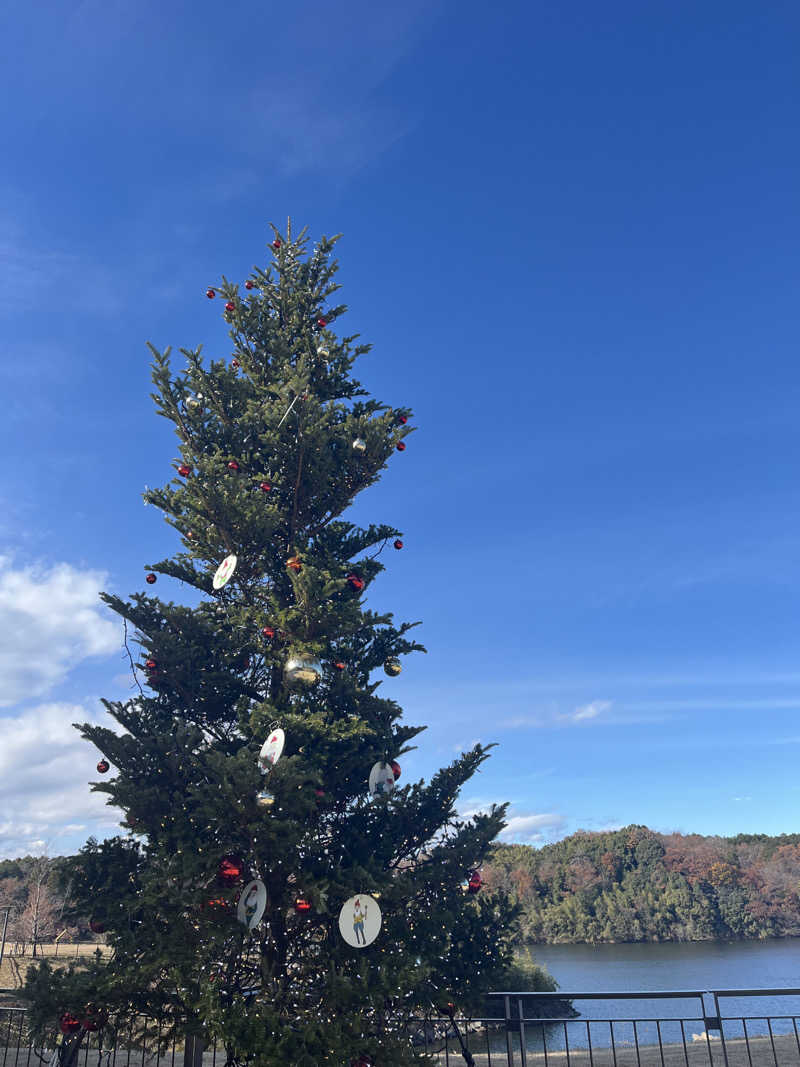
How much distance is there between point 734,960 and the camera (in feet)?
151

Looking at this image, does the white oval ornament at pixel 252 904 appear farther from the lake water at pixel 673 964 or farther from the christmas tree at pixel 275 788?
the lake water at pixel 673 964

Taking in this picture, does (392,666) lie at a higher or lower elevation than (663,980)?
higher

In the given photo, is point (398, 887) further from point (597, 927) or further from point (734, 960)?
point (597, 927)

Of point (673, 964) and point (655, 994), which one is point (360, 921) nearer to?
point (655, 994)

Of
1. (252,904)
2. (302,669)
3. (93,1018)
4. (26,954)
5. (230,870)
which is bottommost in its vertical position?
(26,954)


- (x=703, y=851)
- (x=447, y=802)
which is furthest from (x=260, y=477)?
(x=703, y=851)

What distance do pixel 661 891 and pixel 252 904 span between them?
227 feet

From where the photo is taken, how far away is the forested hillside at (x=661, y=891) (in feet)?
202

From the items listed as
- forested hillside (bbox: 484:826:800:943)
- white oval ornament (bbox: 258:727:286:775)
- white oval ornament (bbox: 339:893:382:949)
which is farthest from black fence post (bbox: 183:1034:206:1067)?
forested hillside (bbox: 484:826:800:943)

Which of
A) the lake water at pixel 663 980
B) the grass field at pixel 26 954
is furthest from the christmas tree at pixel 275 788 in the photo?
the grass field at pixel 26 954

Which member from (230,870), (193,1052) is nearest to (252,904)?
(230,870)

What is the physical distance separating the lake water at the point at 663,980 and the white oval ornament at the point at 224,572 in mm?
11368

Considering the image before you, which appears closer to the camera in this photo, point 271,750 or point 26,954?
point 271,750

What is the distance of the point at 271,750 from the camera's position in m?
7.05
